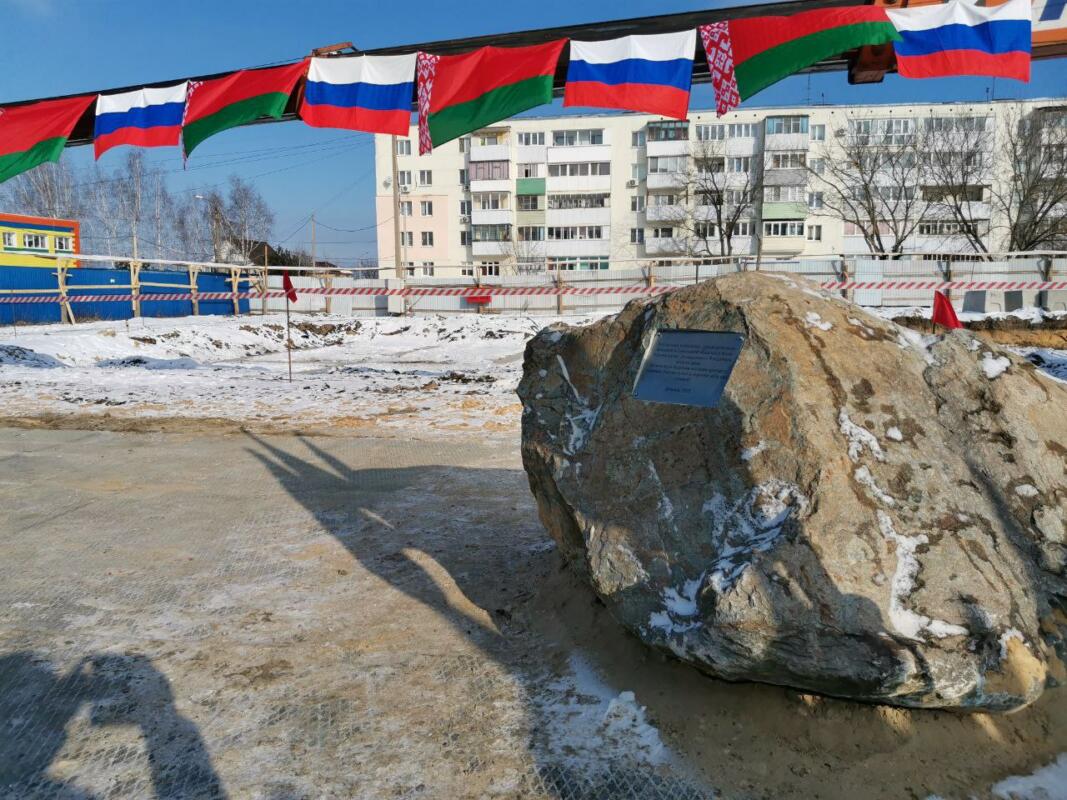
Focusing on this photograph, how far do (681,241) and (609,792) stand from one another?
52595 millimetres

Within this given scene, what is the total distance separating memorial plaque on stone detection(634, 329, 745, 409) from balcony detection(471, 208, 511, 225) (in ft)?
173

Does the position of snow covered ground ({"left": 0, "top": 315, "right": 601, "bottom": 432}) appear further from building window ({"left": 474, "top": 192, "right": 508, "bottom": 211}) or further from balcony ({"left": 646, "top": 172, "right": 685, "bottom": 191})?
building window ({"left": 474, "top": 192, "right": 508, "bottom": 211})

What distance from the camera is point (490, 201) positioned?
55312mm

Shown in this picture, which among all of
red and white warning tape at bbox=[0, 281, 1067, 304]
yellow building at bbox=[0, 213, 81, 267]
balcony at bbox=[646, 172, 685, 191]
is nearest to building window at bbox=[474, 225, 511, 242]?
balcony at bbox=[646, 172, 685, 191]

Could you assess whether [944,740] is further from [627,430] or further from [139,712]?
[139,712]

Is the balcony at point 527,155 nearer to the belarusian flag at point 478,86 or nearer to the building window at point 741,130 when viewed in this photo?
the building window at point 741,130

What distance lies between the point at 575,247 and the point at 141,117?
49.1 metres

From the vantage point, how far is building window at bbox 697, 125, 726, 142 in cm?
5119

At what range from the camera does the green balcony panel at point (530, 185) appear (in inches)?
2126

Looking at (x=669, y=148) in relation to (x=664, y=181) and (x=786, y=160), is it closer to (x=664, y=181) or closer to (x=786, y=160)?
(x=664, y=181)

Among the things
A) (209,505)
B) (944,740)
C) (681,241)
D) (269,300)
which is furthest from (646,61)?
(681,241)

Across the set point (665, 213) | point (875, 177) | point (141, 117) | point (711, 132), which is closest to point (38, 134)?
point (141, 117)

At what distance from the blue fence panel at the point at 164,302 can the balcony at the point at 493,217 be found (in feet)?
103

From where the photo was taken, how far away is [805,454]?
246 cm
